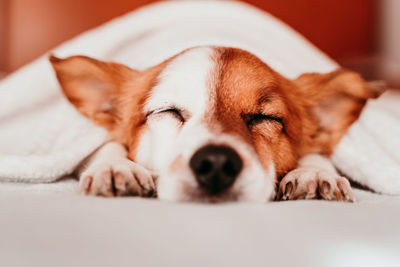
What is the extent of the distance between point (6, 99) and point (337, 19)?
123 inches

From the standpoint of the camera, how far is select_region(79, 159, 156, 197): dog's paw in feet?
2.74

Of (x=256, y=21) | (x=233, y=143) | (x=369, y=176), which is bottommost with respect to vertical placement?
(x=369, y=176)

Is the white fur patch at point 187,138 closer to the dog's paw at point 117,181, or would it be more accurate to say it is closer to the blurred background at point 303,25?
the dog's paw at point 117,181

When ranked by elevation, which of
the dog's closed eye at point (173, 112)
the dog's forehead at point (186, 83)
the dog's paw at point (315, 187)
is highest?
the dog's forehead at point (186, 83)

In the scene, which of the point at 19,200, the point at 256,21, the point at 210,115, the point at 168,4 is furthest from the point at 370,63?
the point at 19,200

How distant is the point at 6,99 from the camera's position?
1500mm

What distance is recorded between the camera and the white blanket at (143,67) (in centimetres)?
108

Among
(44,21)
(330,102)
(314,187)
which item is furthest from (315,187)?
(44,21)

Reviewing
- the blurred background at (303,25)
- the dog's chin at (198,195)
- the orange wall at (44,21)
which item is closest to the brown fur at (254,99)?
the dog's chin at (198,195)

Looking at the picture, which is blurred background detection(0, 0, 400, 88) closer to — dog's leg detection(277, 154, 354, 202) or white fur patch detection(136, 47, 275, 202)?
white fur patch detection(136, 47, 275, 202)

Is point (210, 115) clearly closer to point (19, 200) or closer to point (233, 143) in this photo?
point (233, 143)

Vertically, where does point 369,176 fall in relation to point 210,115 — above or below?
below

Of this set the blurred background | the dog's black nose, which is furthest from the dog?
the blurred background

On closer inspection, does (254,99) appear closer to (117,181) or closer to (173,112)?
(173,112)
